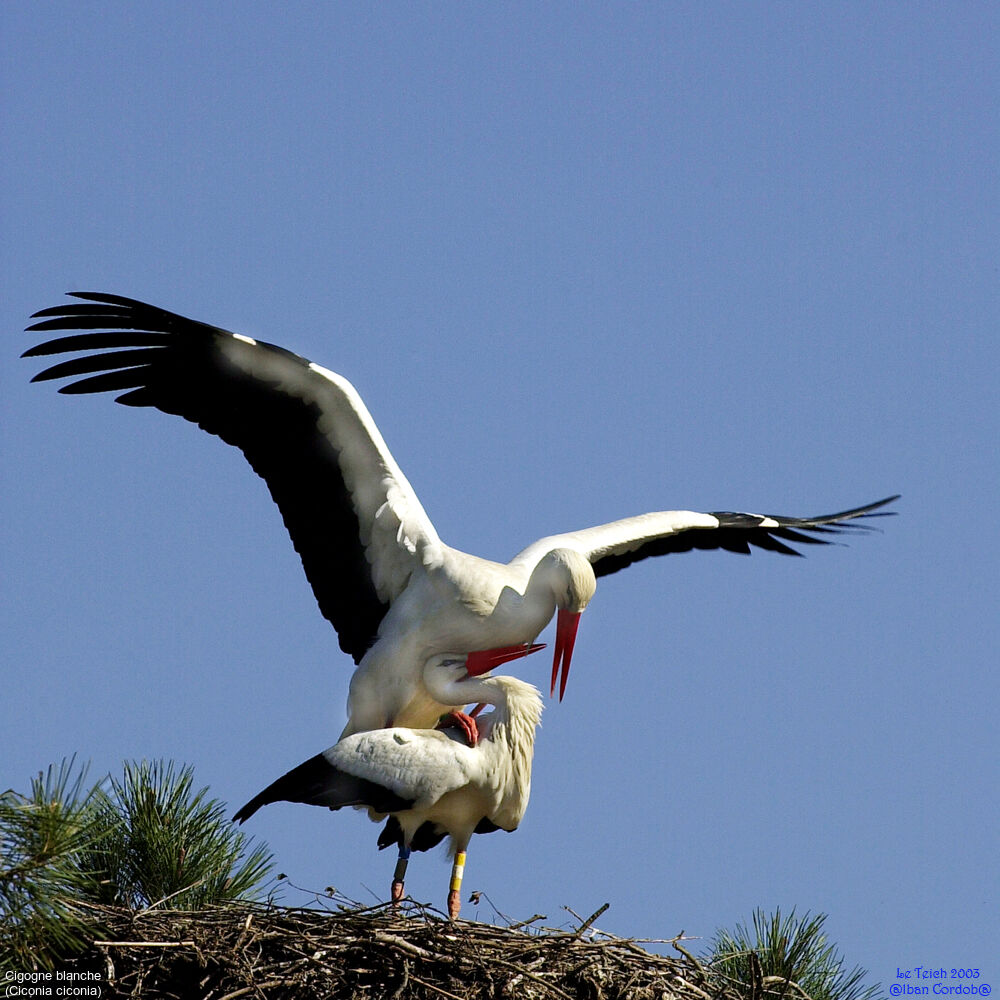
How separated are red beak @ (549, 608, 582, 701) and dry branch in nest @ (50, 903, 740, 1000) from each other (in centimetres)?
178

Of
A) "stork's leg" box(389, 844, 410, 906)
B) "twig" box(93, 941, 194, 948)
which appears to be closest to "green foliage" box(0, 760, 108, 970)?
"twig" box(93, 941, 194, 948)

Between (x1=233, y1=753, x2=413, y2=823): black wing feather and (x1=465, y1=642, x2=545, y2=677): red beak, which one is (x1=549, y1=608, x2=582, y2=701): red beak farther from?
(x1=233, y1=753, x2=413, y2=823): black wing feather

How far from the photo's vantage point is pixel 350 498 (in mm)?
9414

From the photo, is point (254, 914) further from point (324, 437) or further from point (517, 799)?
point (324, 437)

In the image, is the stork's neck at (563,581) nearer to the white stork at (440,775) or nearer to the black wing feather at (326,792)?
the white stork at (440,775)

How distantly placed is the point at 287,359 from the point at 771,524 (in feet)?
12.2

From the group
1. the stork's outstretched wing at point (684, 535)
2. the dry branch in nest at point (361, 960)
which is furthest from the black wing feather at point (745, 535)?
the dry branch in nest at point (361, 960)

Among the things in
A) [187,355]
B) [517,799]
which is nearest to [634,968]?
[517,799]

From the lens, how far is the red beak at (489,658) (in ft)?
30.7

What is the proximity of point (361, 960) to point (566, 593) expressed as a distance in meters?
2.40

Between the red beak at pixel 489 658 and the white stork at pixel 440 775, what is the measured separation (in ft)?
0.09

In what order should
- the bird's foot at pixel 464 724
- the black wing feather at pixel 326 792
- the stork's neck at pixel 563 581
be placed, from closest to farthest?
1. the black wing feather at pixel 326 792
2. the bird's foot at pixel 464 724
3. the stork's neck at pixel 563 581

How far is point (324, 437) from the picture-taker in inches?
365

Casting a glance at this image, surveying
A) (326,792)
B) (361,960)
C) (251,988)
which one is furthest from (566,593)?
(251,988)
